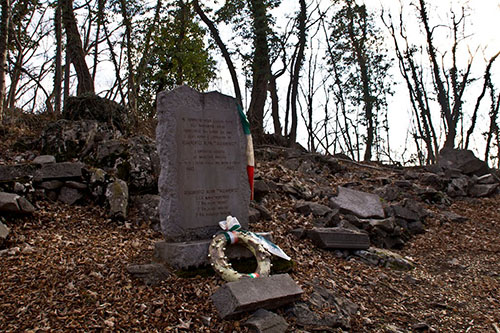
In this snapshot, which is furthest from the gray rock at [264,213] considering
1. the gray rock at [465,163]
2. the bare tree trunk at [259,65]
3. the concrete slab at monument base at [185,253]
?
the gray rock at [465,163]

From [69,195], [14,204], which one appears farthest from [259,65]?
[14,204]

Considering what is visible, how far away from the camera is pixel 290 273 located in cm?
416

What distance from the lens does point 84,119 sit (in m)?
7.72

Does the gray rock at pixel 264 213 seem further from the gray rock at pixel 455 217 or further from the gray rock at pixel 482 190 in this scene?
the gray rock at pixel 482 190

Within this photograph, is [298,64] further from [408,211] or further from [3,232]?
[3,232]

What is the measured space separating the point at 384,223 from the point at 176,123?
4.36 meters

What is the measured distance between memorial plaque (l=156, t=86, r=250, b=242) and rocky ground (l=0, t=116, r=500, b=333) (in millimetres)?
642

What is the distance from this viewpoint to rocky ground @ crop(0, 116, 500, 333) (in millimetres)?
2998

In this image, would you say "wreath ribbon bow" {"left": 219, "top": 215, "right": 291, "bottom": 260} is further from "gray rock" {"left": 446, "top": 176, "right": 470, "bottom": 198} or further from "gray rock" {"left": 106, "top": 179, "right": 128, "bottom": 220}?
"gray rock" {"left": 446, "top": 176, "right": 470, "bottom": 198}

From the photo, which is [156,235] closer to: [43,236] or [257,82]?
[43,236]

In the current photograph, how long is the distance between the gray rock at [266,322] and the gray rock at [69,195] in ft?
12.8

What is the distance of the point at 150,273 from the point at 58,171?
3.20 m

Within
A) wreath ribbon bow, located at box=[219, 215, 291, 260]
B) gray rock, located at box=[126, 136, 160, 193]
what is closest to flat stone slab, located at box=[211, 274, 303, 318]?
wreath ribbon bow, located at box=[219, 215, 291, 260]

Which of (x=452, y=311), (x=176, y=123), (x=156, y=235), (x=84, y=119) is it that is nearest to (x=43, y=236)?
(x=156, y=235)
